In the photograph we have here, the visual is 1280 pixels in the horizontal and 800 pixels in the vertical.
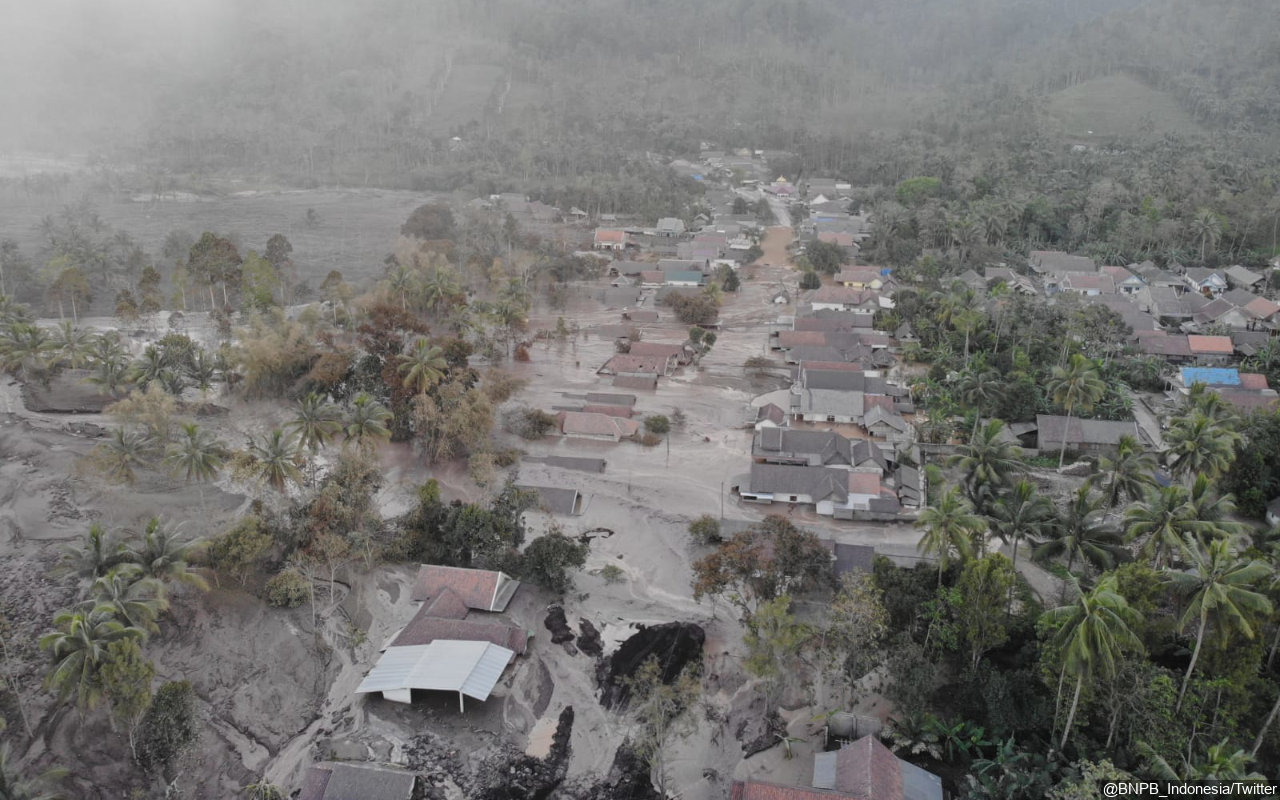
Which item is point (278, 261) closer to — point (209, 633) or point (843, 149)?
point (209, 633)

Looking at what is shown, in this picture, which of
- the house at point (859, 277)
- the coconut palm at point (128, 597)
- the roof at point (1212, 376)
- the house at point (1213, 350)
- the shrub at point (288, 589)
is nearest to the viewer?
the coconut palm at point (128, 597)

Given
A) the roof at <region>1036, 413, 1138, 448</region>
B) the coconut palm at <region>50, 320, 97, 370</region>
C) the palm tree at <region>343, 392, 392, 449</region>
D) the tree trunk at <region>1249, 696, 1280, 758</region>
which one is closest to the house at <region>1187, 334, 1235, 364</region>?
the roof at <region>1036, 413, 1138, 448</region>

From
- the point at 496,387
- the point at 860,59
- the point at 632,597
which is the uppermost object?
the point at 860,59

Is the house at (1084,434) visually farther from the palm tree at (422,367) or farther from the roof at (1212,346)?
the palm tree at (422,367)

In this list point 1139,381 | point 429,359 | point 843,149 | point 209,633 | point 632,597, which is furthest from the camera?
point 843,149

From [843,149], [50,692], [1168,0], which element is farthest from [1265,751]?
[1168,0]

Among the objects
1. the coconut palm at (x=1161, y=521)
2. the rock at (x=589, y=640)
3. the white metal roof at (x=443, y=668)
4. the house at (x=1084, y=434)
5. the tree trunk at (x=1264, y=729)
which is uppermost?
the coconut palm at (x=1161, y=521)

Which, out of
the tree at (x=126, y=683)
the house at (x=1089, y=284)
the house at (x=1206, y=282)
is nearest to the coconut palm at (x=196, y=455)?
the tree at (x=126, y=683)

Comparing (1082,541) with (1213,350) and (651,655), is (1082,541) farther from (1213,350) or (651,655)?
(1213,350)
